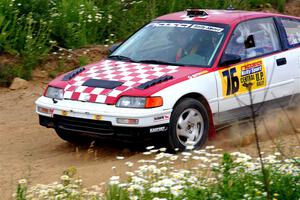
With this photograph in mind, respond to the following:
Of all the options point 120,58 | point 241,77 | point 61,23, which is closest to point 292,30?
point 241,77

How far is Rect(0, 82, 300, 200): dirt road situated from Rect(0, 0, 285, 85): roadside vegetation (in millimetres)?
1355

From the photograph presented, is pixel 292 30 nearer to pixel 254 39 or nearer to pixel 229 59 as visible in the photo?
pixel 254 39

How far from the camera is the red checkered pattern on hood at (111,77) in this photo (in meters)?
8.99

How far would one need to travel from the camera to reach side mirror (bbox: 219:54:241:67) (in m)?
9.53

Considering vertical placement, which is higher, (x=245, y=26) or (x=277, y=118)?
(x=245, y=26)

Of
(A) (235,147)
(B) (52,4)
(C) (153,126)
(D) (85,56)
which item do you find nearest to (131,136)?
(C) (153,126)

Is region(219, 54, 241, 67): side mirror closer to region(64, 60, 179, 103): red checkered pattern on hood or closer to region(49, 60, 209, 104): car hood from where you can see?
region(49, 60, 209, 104): car hood

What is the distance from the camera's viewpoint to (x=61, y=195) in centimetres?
644

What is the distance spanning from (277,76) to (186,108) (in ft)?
5.12

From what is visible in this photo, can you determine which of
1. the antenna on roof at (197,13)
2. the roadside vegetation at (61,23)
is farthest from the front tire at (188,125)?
the roadside vegetation at (61,23)

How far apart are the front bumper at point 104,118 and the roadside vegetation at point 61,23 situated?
11.2 feet

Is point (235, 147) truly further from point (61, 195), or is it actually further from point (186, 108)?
point (61, 195)

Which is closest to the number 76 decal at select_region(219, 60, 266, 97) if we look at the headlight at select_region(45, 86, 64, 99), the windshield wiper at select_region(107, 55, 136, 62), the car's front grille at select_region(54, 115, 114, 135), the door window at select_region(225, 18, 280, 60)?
the door window at select_region(225, 18, 280, 60)

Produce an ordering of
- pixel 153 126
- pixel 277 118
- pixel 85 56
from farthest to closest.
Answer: pixel 85 56 < pixel 277 118 < pixel 153 126
